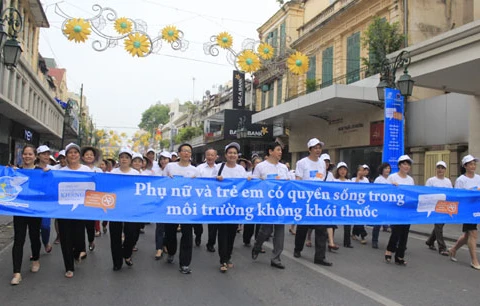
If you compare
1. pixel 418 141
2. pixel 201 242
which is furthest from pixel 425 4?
pixel 201 242

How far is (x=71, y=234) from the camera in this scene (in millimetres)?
5586

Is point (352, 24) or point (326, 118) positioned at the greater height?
point (352, 24)

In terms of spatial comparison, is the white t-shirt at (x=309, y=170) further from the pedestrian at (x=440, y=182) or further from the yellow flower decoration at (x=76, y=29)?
the yellow flower decoration at (x=76, y=29)

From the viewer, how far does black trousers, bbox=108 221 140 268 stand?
5.75m

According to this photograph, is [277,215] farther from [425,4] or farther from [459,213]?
[425,4]

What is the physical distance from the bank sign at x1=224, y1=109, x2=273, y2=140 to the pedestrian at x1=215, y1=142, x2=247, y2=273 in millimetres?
20975

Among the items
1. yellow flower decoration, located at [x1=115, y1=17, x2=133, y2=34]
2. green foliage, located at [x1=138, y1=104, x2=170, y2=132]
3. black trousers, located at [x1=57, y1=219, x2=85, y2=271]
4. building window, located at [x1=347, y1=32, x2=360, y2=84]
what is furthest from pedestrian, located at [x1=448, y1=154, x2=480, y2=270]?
green foliage, located at [x1=138, y1=104, x2=170, y2=132]

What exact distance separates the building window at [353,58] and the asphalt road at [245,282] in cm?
1411

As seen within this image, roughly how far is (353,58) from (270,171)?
15.8 metres

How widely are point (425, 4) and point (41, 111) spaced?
859 inches

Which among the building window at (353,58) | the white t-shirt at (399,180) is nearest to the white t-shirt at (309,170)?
the white t-shirt at (399,180)

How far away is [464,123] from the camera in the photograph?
Answer: 49.5ft

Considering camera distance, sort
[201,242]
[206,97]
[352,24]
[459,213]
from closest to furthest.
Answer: [459,213] < [201,242] < [352,24] < [206,97]

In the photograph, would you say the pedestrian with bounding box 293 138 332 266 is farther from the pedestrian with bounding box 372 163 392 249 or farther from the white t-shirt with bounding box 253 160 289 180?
the pedestrian with bounding box 372 163 392 249
